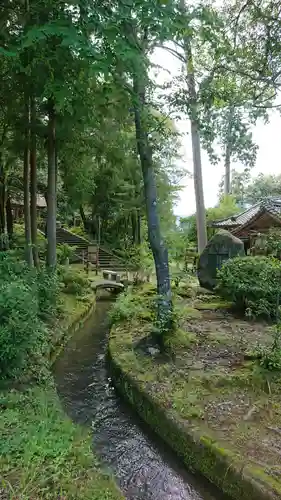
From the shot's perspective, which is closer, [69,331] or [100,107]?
[100,107]

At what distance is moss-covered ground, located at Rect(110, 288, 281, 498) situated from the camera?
3.41 m

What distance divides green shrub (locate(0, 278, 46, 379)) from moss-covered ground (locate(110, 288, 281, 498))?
1704 millimetres

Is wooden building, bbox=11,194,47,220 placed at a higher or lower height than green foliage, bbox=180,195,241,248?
higher

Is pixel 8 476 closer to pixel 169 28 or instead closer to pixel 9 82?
pixel 169 28

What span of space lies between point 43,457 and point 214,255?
8.24m

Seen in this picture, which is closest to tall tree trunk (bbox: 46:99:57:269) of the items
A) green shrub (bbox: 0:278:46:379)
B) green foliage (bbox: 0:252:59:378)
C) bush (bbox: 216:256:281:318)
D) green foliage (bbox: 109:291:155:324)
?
green foliage (bbox: 109:291:155:324)

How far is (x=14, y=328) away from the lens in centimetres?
400

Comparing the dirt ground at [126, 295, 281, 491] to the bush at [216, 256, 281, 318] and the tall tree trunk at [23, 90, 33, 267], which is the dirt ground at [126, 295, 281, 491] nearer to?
the bush at [216, 256, 281, 318]

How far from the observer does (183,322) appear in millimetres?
7422

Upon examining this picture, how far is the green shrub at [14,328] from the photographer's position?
12.9ft

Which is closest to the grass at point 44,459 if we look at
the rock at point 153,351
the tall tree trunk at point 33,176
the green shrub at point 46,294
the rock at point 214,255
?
the rock at point 153,351

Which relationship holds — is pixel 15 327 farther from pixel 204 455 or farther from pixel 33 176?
pixel 33 176

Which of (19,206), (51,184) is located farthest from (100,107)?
(19,206)

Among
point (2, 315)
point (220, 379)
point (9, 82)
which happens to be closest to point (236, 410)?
point (220, 379)
